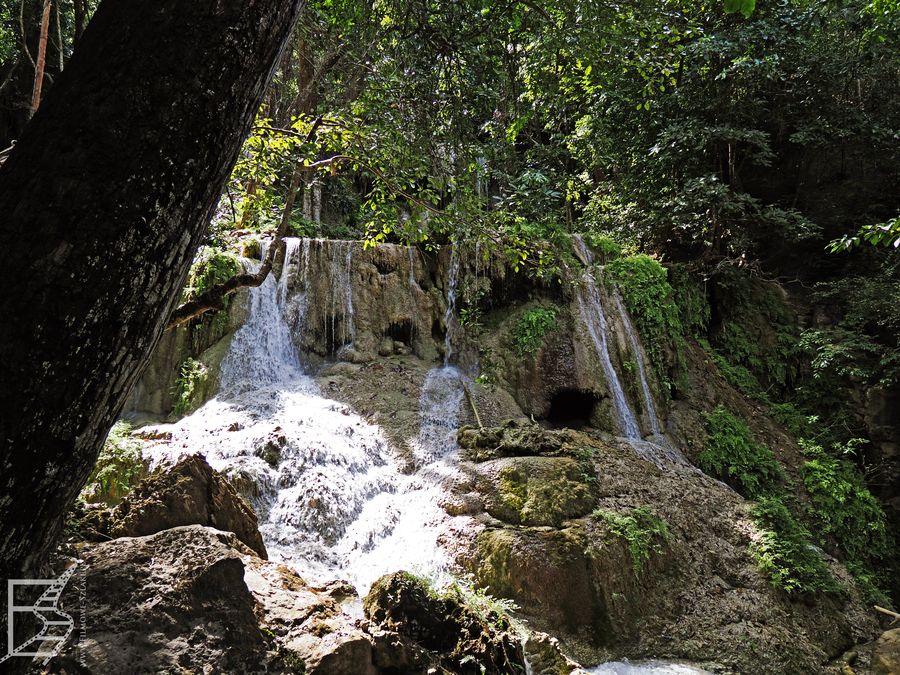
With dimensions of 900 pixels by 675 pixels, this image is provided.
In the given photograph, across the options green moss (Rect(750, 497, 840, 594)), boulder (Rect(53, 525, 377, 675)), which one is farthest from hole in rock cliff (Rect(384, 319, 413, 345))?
boulder (Rect(53, 525, 377, 675))

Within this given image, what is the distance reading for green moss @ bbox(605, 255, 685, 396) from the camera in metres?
10.4

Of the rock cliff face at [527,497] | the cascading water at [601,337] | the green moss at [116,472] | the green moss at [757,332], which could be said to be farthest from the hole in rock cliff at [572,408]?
the green moss at [116,472]

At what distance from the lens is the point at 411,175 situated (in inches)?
175

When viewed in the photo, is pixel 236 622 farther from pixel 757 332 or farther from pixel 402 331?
pixel 757 332

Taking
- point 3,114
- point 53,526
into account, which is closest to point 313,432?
point 53,526

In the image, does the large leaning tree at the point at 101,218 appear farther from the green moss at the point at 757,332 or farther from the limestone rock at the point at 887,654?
the green moss at the point at 757,332

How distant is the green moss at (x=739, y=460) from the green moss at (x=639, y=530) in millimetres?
3586

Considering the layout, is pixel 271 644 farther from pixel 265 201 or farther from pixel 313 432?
pixel 313 432

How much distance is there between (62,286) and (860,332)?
12.8 m

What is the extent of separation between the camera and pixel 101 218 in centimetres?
114

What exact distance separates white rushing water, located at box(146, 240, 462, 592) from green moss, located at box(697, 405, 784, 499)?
15.1 ft

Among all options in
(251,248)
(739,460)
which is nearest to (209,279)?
(251,248)

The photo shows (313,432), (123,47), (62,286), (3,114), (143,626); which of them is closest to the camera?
(62,286)

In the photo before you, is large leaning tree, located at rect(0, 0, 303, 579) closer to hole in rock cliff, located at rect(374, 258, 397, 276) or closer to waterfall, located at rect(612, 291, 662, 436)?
hole in rock cliff, located at rect(374, 258, 397, 276)
